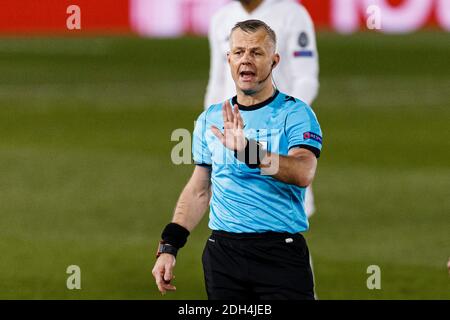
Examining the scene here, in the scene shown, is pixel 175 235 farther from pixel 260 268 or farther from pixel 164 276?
pixel 260 268

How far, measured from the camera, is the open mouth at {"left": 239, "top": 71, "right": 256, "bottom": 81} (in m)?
6.25

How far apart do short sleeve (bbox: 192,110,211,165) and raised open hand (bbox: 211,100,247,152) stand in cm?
69

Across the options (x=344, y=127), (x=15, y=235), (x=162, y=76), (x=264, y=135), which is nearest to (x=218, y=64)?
(x=264, y=135)

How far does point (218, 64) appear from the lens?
9.68 metres

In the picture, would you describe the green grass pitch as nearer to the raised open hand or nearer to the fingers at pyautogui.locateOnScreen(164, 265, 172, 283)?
the fingers at pyautogui.locateOnScreen(164, 265, 172, 283)

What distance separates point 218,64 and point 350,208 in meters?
5.82

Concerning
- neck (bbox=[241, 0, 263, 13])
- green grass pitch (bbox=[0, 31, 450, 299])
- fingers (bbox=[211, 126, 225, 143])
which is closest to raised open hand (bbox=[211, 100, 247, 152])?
fingers (bbox=[211, 126, 225, 143])

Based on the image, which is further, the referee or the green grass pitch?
the green grass pitch

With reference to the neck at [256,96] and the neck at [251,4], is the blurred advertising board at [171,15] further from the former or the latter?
the neck at [256,96]

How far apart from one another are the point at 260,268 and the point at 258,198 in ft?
1.23

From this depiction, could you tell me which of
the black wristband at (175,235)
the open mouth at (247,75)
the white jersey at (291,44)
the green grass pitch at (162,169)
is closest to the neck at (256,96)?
the open mouth at (247,75)

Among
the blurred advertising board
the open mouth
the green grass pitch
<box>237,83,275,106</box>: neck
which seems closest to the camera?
the open mouth

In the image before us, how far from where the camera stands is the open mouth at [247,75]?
20.5 feet

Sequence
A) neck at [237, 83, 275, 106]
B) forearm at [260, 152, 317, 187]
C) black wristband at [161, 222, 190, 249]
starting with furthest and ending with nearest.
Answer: black wristband at [161, 222, 190, 249], neck at [237, 83, 275, 106], forearm at [260, 152, 317, 187]
